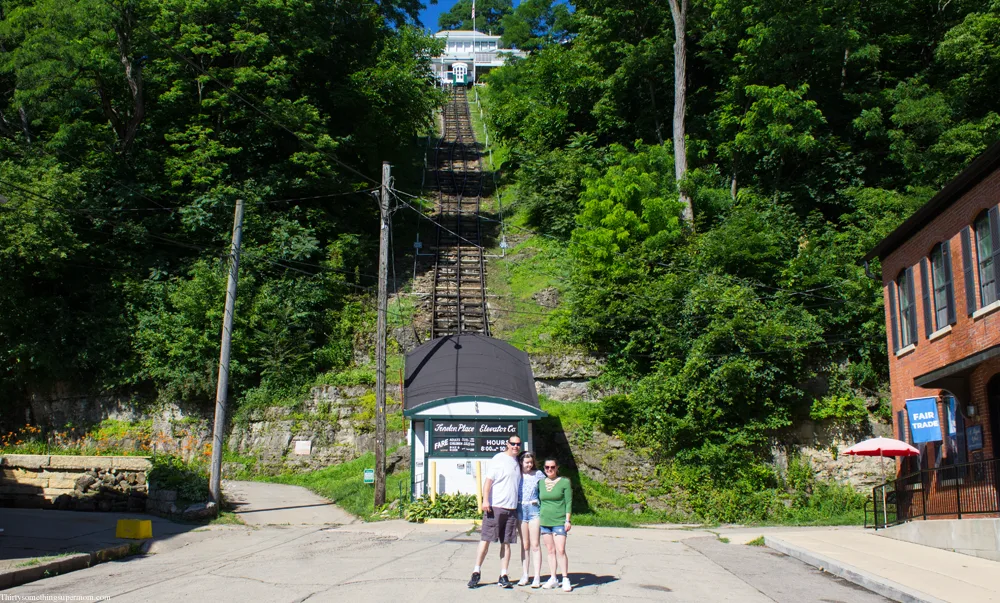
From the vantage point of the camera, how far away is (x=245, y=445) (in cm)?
2367

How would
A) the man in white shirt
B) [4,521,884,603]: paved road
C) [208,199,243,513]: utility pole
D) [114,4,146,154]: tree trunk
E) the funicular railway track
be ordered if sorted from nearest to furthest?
[4,521,884,603]: paved road < the man in white shirt < [208,199,243,513]: utility pole < [114,4,146,154]: tree trunk < the funicular railway track

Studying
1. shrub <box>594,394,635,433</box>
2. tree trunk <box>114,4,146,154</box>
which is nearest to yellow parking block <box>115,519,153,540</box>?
shrub <box>594,394,635,433</box>

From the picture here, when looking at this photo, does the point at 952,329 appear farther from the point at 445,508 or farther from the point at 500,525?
the point at 500,525

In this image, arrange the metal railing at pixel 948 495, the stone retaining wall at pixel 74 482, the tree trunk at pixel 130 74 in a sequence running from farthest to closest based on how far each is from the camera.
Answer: the tree trunk at pixel 130 74 → the stone retaining wall at pixel 74 482 → the metal railing at pixel 948 495

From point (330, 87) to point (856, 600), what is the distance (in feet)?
99.6

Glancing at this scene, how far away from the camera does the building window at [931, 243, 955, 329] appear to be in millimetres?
16203

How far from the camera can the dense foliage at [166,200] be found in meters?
24.6

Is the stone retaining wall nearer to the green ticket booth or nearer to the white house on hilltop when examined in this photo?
the green ticket booth

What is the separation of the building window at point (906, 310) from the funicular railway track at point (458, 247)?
1284 cm

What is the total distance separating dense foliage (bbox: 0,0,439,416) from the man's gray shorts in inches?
673

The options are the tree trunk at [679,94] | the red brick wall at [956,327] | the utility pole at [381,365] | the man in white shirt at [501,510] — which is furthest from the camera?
the tree trunk at [679,94]

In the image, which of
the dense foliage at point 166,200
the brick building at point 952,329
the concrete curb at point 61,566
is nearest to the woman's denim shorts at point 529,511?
the concrete curb at point 61,566

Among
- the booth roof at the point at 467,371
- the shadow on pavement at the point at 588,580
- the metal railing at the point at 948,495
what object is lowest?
the shadow on pavement at the point at 588,580

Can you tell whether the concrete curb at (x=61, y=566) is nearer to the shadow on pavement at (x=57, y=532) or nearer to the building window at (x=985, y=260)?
the shadow on pavement at (x=57, y=532)
